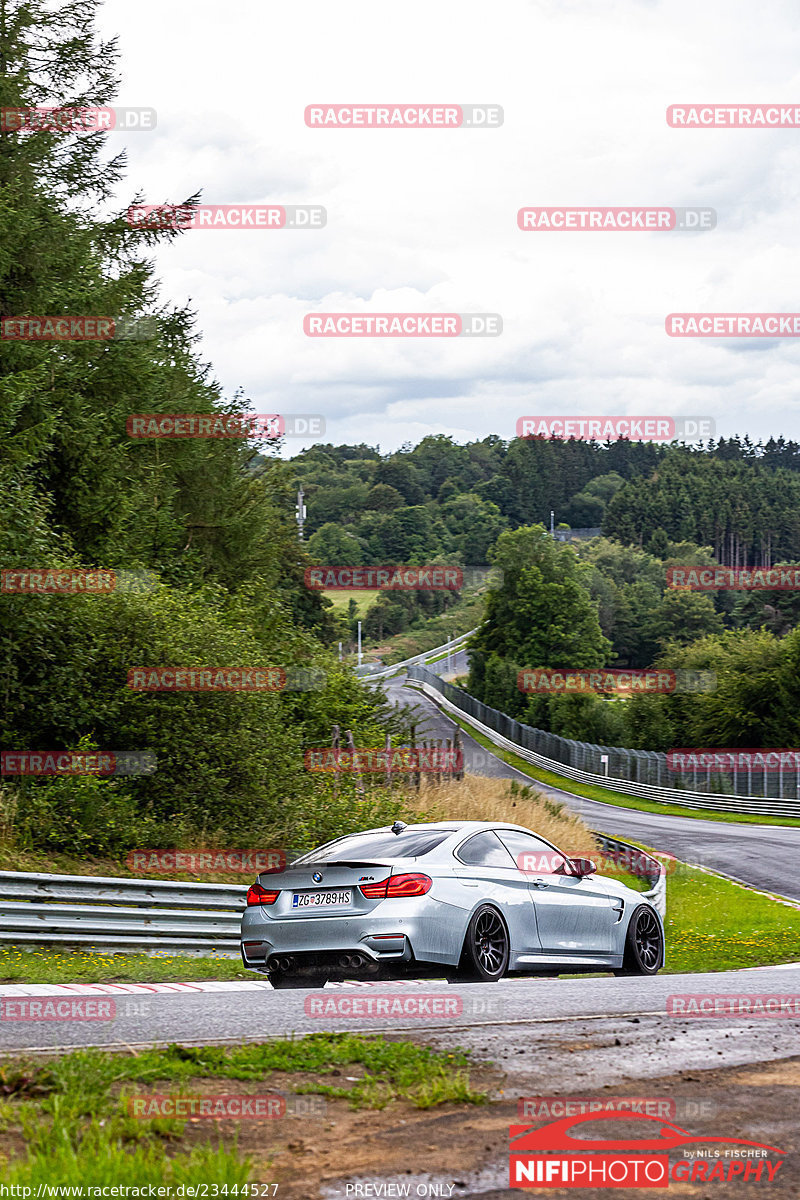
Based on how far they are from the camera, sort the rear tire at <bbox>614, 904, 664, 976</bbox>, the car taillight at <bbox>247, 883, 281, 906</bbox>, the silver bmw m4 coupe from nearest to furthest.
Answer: the silver bmw m4 coupe, the car taillight at <bbox>247, 883, 281, 906</bbox>, the rear tire at <bbox>614, 904, 664, 976</bbox>

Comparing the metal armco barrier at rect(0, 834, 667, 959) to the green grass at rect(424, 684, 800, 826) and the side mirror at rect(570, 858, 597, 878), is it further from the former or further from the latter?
the green grass at rect(424, 684, 800, 826)

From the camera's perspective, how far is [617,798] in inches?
2320

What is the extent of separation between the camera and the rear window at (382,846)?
9625 mm

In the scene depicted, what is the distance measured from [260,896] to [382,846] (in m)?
1.05

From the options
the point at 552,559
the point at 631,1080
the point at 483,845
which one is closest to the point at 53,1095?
the point at 631,1080

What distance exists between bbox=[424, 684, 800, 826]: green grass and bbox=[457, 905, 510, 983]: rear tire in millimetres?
39597

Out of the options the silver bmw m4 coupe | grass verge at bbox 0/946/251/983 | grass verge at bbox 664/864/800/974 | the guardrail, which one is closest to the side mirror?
the silver bmw m4 coupe

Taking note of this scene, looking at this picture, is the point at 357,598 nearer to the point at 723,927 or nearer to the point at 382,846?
the point at 723,927

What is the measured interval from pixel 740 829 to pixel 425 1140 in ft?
133

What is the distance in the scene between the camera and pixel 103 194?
28094mm

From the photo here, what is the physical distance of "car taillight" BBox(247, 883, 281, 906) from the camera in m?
9.53

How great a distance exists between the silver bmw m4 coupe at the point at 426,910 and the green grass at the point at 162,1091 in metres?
2.60

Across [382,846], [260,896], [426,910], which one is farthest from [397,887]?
[260,896]

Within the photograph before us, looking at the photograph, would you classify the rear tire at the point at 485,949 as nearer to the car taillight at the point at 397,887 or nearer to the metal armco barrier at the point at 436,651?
the car taillight at the point at 397,887
